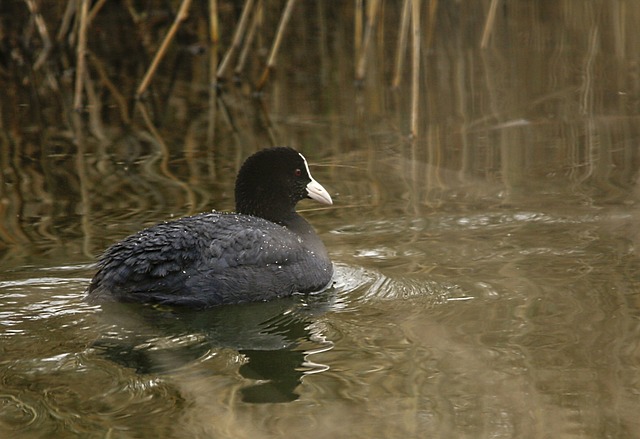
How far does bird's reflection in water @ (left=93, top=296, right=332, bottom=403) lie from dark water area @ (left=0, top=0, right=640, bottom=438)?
1cm

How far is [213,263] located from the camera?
213 inches

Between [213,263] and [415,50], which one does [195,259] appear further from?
[415,50]

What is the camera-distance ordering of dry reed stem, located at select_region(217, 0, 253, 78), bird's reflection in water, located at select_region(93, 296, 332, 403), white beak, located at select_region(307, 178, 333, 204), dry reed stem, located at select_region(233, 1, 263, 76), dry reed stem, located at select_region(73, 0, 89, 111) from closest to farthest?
bird's reflection in water, located at select_region(93, 296, 332, 403), white beak, located at select_region(307, 178, 333, 204), dry reed stem, located at select_region(73, 0, 89, 111), dry reed stem, located at select_region(217, 0, 253, 78), dry reed stem, located at select_region(233, 1, 263, 76)

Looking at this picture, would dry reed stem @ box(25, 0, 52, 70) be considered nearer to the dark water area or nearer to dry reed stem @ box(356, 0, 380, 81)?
the dark water area

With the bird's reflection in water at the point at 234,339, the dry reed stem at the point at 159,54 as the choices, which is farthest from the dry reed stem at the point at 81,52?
the bird's reflection in water at the point at 234,339

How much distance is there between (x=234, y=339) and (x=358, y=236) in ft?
5.26

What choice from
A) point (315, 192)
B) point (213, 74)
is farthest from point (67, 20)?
point (315, 192)

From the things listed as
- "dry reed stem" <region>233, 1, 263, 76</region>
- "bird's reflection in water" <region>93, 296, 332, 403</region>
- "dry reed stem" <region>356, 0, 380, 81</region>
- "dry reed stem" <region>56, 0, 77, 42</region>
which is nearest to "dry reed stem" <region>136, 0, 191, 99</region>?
"dry reed stem" <region>233, 1, 263, 76</region>

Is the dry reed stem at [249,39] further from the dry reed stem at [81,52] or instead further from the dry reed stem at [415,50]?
the dry reed stem at [415,50]

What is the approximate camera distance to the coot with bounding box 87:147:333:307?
5281 mm

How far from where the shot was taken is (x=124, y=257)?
17.4 ft

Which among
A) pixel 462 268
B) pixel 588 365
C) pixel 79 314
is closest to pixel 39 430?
pixel 79 314

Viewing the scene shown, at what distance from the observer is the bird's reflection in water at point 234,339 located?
4.53m

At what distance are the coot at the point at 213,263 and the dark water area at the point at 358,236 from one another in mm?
92
